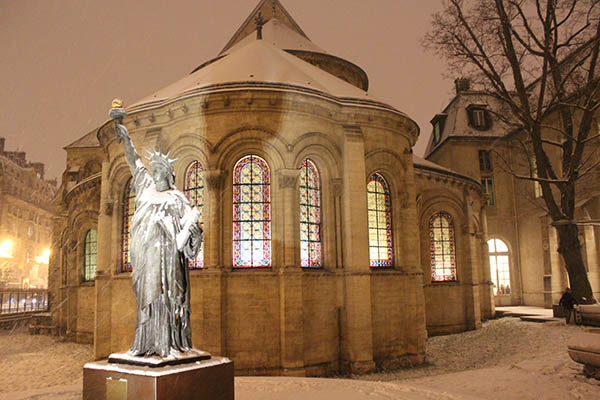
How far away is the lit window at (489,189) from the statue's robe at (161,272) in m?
27.4

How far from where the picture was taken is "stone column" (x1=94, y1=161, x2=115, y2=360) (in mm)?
14773

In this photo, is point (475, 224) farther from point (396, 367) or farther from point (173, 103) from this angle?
point (173, 103)

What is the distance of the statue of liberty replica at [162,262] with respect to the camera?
5723mm

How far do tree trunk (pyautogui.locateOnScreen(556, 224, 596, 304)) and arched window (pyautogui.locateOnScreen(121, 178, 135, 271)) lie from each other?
13817mm

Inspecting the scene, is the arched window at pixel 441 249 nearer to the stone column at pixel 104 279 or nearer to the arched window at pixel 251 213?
the arched window at pixel 251 213

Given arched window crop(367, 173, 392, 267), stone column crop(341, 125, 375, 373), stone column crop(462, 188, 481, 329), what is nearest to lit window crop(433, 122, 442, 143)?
stone column crop(462, 188, 481, 329)

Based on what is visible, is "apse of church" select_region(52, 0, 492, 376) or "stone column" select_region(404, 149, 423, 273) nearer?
"apse of church" select_region(52, 0, 492, 376)

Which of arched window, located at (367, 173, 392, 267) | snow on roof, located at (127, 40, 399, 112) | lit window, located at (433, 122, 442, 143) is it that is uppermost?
lit window, located at (433, 122, 442, 143)

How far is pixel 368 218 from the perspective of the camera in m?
14.8

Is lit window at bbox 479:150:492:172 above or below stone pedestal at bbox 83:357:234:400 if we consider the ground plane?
above

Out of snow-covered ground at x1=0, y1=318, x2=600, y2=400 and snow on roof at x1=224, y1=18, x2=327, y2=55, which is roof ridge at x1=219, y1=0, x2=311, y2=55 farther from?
snow-covered ground at x1=0, y1=318, x2=600, y2=400

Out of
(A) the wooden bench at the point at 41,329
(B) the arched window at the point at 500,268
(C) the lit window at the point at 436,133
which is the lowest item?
(A) the wooden bench at the point at 41,329

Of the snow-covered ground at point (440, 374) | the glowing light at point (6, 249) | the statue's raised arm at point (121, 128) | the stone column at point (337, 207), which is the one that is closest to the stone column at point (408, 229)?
the stone column at point (337, 207)

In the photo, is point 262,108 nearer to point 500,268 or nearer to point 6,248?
point 500,268
